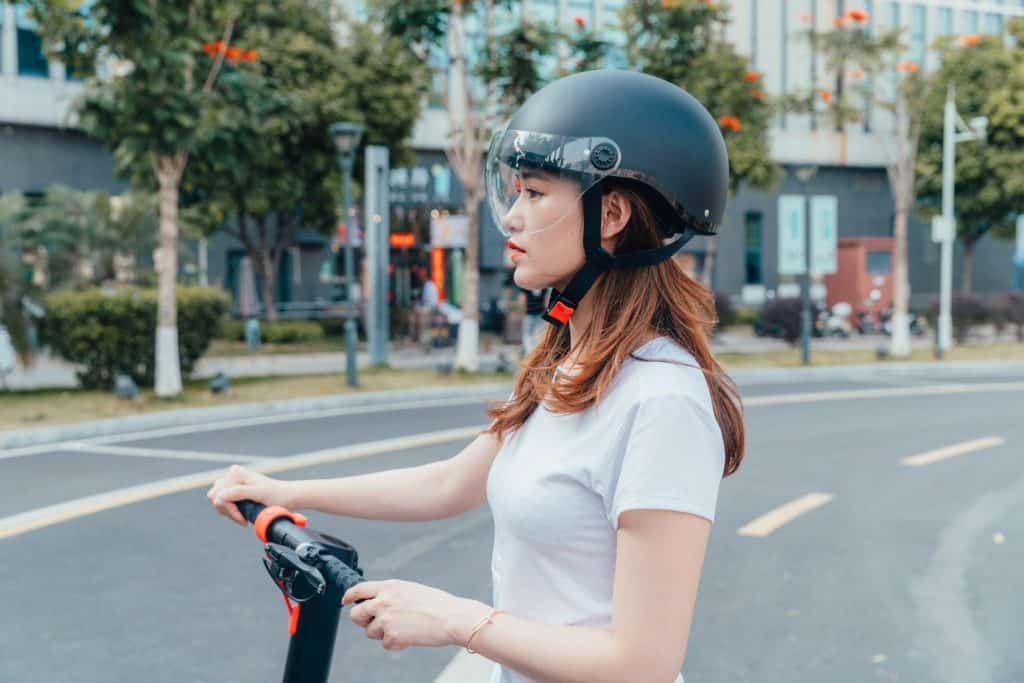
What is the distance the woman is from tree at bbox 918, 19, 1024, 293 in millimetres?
31266

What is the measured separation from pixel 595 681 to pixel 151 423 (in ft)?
37.8

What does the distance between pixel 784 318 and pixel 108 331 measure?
15.6m

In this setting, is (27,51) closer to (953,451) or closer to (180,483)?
(180,483)

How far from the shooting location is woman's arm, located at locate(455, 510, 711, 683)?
154 cm

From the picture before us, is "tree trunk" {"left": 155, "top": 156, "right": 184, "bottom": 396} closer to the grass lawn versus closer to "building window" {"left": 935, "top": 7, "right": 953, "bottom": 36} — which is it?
the grass lawn

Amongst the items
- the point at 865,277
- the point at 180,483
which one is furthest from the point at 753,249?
the point at 180,483

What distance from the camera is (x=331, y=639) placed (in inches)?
70.1

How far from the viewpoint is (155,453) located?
1018cm

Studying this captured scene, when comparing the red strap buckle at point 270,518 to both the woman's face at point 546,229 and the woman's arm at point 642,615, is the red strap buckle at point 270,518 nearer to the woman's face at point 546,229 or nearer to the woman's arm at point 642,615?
the woman's arm at point 642,615

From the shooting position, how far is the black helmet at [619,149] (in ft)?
5.83

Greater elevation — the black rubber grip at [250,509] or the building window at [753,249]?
the building window at [753,249]

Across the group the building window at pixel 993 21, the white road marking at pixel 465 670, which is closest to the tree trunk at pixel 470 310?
the white road marking at pixel 465 670

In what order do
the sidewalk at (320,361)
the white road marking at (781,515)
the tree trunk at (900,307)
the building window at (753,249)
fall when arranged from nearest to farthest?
the white road marking at (781,515), the sidewalk at (320,361), the tree trunk at (900,307), the building window at (753,249)

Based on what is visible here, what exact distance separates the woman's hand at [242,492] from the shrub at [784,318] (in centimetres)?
2383
